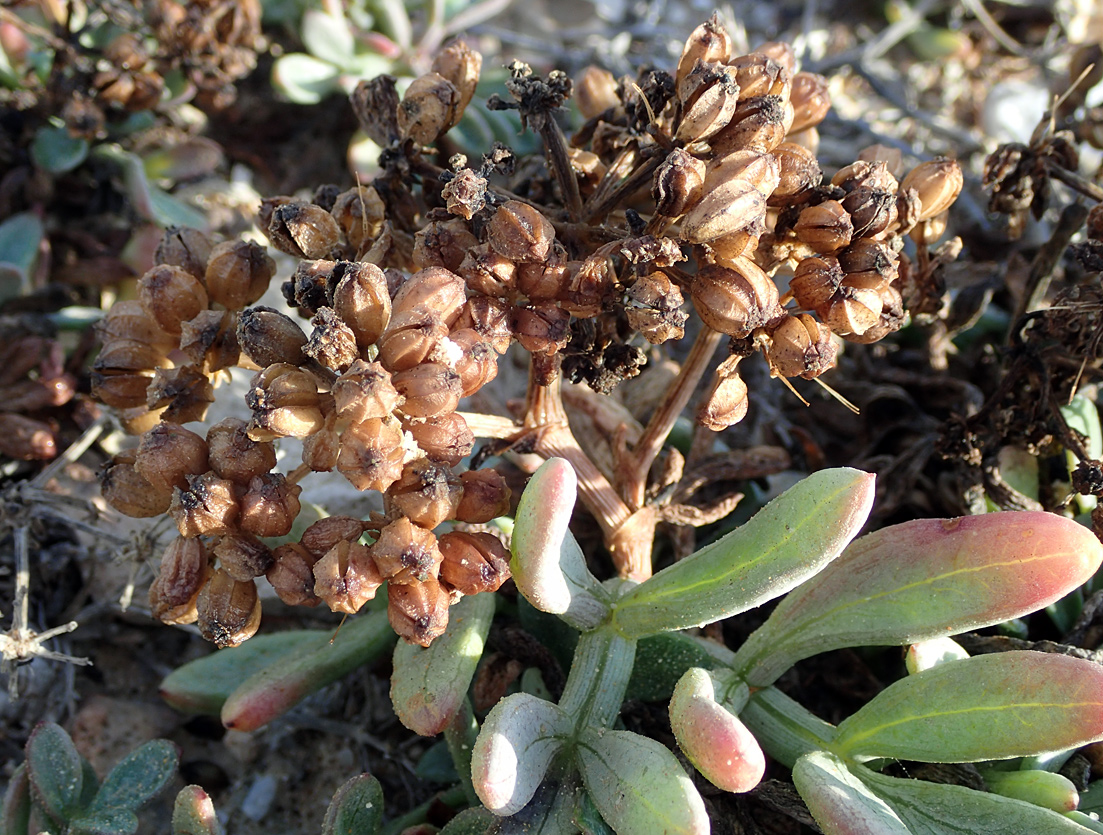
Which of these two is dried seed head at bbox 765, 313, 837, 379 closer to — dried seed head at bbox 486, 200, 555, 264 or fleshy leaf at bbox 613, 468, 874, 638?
fleshy leaf at bbox 613, 468, 874, 638

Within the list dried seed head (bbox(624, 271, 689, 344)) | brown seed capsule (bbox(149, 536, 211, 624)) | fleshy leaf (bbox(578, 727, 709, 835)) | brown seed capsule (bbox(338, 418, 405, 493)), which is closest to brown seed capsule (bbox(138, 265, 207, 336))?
brown seed capsule (bbox(149, 536, 211, 624))

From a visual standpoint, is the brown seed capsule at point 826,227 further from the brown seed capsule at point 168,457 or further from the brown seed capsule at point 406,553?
the brown seed capsule at point 168,457

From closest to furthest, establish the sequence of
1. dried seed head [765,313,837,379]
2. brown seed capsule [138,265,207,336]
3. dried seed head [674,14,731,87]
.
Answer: dried seed head [765,313,837,379] → dried seed head [674,14,731,87] → brown seed capsule [138,265,207,336]

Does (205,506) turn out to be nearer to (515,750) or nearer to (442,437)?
(442,437)

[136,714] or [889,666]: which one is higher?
[889,666]

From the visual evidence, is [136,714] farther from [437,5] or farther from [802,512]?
[437,5]

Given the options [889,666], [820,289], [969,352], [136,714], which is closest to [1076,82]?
[969,352]
